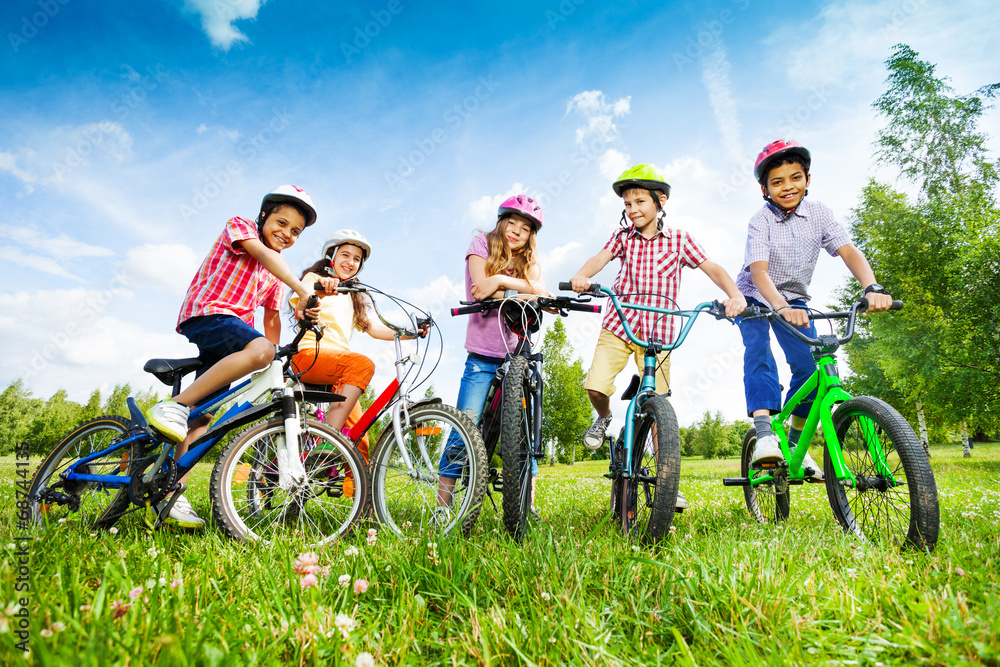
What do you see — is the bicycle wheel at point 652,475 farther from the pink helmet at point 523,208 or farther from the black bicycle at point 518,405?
the pink helmet at point 523,208

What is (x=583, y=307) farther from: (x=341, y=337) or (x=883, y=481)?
(x=341, y=337)

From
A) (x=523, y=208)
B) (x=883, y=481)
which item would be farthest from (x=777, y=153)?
(x=883, y=481)

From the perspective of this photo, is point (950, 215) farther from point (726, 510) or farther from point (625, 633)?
point (625, 633)

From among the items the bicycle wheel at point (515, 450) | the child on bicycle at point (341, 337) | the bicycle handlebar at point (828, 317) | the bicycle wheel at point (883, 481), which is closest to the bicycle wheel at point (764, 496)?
the bicycle wheel at point (883, 481)

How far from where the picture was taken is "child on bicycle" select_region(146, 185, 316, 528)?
347cm

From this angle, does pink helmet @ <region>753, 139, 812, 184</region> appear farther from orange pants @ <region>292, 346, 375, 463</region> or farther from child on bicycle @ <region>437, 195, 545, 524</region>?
orange pants @ <region>292, 346, 375, 463</region>

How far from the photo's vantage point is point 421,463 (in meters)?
3.47

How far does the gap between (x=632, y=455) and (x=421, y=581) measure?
1.98 meters

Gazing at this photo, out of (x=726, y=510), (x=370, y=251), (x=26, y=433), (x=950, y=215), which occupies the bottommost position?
(x=26, y=433)

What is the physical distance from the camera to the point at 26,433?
42.0 meters

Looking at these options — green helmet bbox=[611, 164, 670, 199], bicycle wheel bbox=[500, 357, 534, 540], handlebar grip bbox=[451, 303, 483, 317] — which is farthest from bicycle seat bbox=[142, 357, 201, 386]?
green helmet bbox=[611, 164, 670, 199]

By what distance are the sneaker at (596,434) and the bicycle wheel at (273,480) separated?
1.78 metres

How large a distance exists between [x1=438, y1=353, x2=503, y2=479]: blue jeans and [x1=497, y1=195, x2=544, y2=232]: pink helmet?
128cm

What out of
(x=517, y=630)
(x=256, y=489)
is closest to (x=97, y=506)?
(x=256, y=489)
